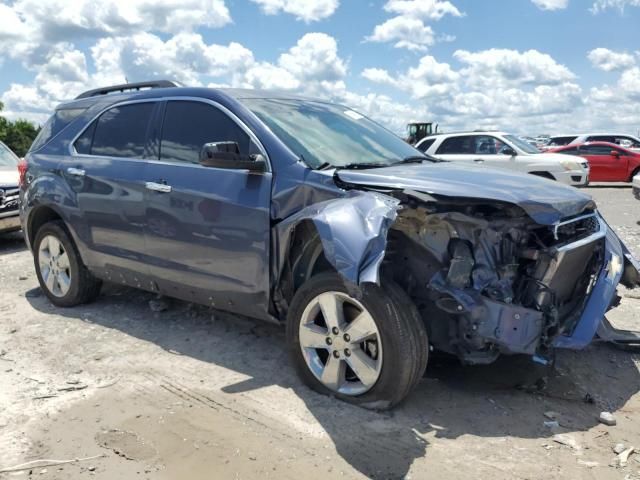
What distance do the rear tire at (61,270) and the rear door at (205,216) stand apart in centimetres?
118

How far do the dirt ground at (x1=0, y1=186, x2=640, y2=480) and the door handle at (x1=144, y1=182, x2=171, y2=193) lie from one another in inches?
47.0

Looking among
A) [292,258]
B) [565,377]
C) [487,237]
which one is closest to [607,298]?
[565,377]

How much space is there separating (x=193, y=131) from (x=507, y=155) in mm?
10465

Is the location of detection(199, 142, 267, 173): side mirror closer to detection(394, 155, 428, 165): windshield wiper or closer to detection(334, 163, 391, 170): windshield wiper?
detection(334, 163, 391, 170): windshield wiper

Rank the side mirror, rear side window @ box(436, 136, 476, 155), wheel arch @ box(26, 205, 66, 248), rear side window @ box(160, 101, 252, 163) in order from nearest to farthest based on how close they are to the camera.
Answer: the side mirror < rear side window @ box(160, 101, 252, 163) < wheel arch @ box(26, 205, 66, 248) < rear side window @ box(436, 136, 476, 155)

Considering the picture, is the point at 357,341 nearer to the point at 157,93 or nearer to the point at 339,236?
the point at 339,236

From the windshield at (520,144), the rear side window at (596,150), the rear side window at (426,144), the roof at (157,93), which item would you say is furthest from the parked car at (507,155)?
the roof at (157,93)

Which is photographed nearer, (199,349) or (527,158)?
(199,349)

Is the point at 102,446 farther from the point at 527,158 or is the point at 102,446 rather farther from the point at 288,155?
the point at 527,158

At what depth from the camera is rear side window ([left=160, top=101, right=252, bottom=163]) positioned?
4082 mm

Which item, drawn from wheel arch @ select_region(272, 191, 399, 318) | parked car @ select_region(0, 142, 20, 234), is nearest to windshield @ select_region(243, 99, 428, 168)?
wheel arch @ select_region(272, 191, 399, 318)

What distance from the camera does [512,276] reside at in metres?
3.35

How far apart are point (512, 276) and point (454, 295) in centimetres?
40

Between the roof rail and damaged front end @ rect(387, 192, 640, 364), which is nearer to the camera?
damaged front end @ rect(387, 192, 640, 364)
